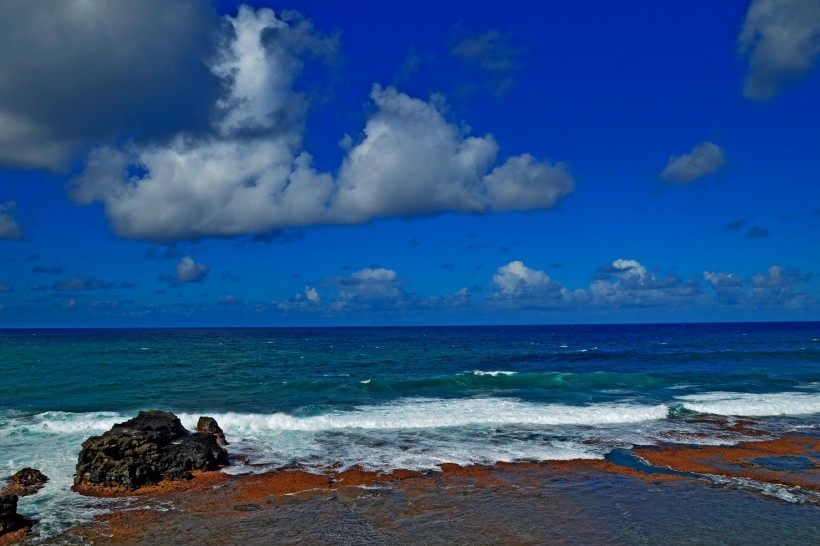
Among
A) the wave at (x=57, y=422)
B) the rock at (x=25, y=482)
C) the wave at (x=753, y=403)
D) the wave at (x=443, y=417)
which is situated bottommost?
the wave at (x=753, y=403)

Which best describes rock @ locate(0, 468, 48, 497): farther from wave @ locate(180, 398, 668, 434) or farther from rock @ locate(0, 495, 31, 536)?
wave @ locate(180, 398, 668, 434)

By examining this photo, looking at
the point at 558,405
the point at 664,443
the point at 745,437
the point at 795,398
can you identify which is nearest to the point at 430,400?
the point at 558,405

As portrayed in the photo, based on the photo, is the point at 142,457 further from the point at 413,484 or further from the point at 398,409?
the point at 398,409

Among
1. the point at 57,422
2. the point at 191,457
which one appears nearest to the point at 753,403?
the point at 191,457

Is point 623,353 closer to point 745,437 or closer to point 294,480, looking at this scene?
point 745,437

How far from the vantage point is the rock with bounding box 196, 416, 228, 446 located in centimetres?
2125

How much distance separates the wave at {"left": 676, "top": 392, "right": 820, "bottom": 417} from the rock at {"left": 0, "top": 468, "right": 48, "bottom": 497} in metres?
29.7

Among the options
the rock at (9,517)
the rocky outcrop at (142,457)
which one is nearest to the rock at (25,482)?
the rocky outcrop at (142,457)

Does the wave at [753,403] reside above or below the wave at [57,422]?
below

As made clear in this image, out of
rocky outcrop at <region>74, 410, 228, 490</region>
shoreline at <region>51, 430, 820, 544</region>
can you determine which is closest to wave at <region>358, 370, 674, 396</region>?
shoreline at <region>51, 430, 820, 544</region>

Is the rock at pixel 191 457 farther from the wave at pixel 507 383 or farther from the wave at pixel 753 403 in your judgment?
the wave at pixel 753 403

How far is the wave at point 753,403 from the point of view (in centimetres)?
2900

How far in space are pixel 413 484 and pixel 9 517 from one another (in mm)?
10438

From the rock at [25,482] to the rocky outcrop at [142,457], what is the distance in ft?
3.18
